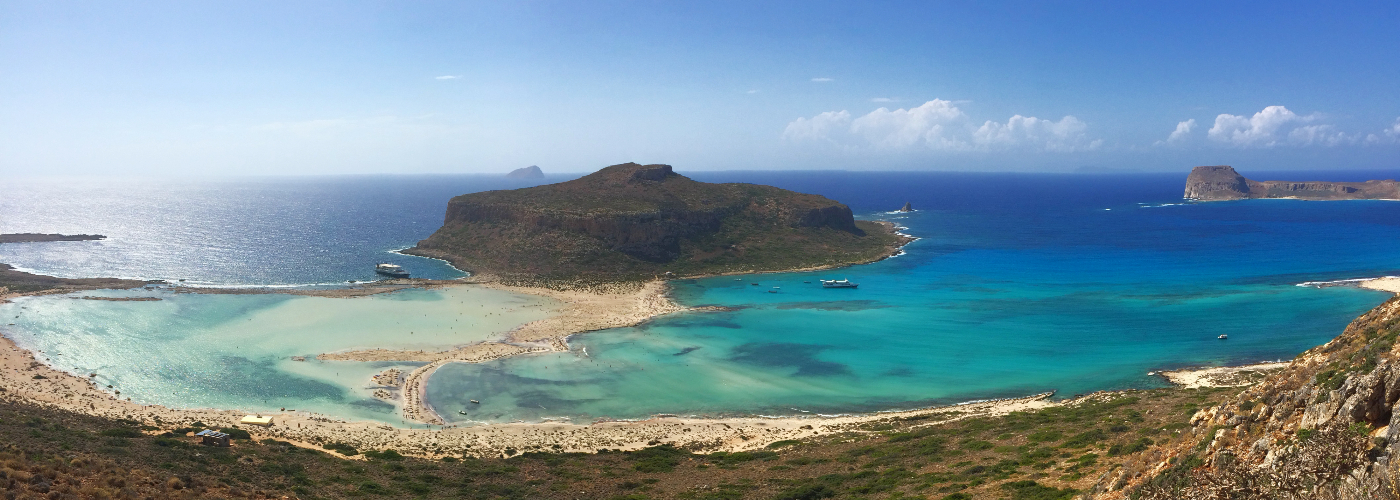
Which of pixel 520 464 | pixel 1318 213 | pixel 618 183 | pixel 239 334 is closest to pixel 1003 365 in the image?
pixel 520 464

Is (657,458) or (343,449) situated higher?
(343,449)

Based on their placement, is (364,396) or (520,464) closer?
(520,464)

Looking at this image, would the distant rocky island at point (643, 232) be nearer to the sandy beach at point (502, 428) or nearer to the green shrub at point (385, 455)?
the sandy beach at point (502, 428)

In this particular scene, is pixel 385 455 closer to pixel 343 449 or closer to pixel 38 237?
pixel 343 449

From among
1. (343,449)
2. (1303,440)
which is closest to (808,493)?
(1303,440)

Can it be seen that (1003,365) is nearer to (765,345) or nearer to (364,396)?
(765,345)

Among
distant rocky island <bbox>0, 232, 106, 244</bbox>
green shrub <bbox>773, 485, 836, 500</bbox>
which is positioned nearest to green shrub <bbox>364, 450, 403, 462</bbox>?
green shrub <bbox>773, 485, 836, 500</bbox>

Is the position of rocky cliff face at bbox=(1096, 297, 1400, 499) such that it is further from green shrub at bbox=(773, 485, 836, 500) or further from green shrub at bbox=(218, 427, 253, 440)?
green shrub at bbox=(218, 427, 253, 440)
